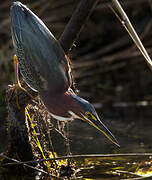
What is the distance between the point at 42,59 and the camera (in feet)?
9.73

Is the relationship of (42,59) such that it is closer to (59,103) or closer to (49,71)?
(49,71)

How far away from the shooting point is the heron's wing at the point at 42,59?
2.97 m

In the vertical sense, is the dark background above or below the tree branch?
below

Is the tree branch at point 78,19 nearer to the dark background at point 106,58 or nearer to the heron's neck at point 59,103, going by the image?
the heron's neck at point 59,103

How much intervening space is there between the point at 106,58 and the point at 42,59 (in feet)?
13.9

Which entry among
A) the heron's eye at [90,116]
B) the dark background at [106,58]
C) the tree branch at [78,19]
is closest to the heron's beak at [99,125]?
the heron's eye at [90,116]

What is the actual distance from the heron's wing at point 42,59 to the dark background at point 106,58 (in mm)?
2835

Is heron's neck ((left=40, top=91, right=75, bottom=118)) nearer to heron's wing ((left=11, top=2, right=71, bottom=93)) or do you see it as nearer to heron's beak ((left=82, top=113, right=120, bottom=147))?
heron's wing ((left=11, top=2, right=71, bottom=93))

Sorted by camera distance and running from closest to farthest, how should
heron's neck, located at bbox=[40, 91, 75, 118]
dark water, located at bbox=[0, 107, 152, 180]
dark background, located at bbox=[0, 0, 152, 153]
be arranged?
heron's neck, located at bbox=[40, 91, 75, 118] → dark water, located at bbox=[0, 107, 152, 180] → dark background, located at bbox=[0, 0, 152, 153]

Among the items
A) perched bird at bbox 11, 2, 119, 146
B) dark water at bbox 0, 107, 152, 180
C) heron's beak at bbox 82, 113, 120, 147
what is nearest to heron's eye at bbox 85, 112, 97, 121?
heron's beak at bbox 82, 113, 120, 147

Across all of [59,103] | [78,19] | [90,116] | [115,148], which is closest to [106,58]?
[115,148]

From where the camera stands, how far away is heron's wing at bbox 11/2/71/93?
2.97 meters

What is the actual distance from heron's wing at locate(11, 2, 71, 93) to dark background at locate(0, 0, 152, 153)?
283 centimetres

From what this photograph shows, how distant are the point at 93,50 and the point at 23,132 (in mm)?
4486
